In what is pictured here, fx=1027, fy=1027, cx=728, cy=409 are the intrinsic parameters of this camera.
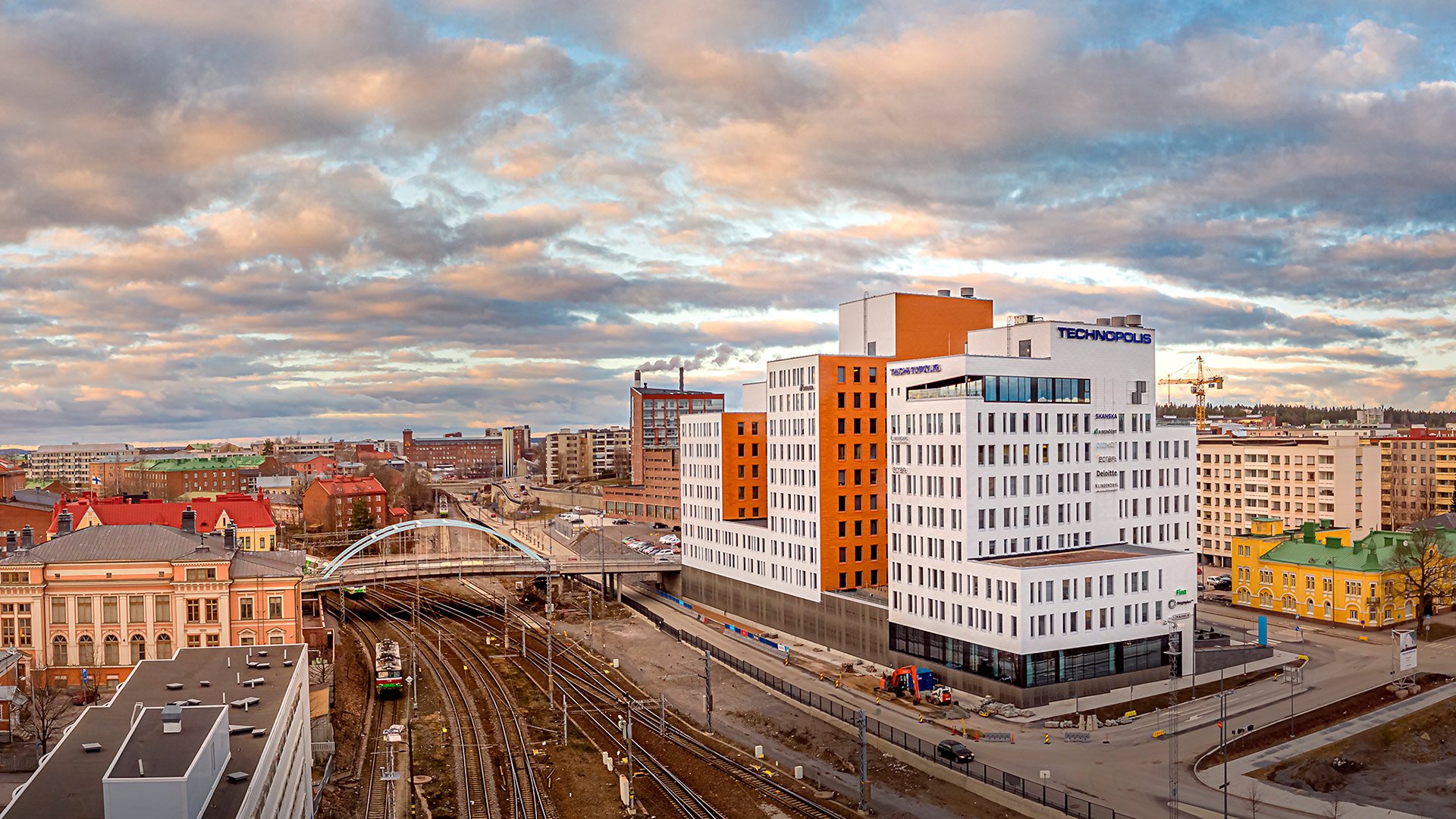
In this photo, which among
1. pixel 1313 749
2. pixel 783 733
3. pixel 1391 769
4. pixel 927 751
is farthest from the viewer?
pixel 783 733

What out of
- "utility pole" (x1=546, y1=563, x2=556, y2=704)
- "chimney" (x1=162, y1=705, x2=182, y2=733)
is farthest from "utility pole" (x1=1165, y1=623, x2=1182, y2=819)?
"chimney" (x1=162, y1=705, x2=182, y2=733)

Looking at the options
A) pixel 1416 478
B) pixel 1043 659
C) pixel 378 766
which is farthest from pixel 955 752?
pixel 1416 478

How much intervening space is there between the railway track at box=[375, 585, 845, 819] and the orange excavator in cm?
1616

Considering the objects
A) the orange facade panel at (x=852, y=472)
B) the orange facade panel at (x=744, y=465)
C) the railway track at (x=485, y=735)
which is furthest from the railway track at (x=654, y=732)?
the orange facade panel at (x=744, y=465)

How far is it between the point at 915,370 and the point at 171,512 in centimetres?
7968

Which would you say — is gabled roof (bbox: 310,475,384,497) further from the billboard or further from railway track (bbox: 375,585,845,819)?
the billboard

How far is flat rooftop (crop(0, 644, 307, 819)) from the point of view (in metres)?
33.2

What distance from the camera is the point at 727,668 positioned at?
3169 inches

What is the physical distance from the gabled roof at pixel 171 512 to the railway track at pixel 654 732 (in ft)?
110

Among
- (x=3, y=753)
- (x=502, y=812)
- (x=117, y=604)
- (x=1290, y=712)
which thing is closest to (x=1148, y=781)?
(x=1290, y=712)

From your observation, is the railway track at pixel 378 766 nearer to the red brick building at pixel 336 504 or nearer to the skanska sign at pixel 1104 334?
the skanska sign at pixel 1104 334

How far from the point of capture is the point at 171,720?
3584 centimetres

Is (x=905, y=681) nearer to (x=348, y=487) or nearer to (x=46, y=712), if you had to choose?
(x=46, y=712)

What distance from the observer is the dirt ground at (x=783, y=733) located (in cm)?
5156
